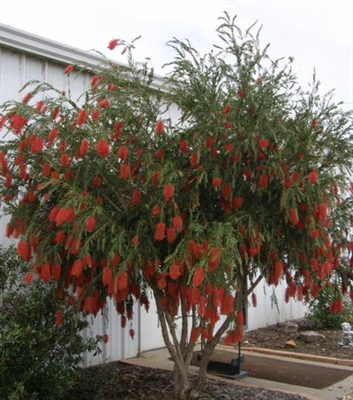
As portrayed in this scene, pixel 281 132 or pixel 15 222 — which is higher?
pixel 281 132

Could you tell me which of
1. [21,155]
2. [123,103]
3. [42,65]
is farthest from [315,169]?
[42,65]

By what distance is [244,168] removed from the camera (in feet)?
16.7

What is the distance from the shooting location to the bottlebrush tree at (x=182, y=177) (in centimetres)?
465

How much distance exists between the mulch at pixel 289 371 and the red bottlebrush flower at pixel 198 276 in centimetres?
370

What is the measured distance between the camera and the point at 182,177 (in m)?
4.88

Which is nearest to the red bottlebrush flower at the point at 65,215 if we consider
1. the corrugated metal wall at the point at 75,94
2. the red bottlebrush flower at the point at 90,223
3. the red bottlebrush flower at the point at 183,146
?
the red bottlebrush flower at the point at 90,223

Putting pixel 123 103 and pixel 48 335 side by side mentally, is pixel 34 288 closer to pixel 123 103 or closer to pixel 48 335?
pixel 48 335

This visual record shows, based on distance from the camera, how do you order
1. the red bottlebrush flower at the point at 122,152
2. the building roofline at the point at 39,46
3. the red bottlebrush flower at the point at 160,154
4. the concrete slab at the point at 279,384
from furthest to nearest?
the concrete slab at the point at 279,384 < the building roofline at the point at 39,46 < the red bottlebrush flower at the point at 160,154 < the red bottlebrush flower at the point at 122,152

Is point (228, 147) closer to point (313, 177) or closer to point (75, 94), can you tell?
point (313, 177)

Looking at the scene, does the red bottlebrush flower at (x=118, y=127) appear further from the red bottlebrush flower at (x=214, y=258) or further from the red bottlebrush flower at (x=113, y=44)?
the red bottlebrush flower at (x=214, y=258)

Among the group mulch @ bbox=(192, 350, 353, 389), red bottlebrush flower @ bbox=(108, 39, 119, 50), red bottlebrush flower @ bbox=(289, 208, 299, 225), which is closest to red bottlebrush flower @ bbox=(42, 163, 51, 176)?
red bottlebrush flower @ bbox=(108, 39, 119, 50)

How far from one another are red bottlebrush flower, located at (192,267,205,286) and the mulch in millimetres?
3703

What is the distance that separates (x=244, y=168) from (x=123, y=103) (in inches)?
48.9

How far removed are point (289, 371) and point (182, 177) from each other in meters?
4.28
